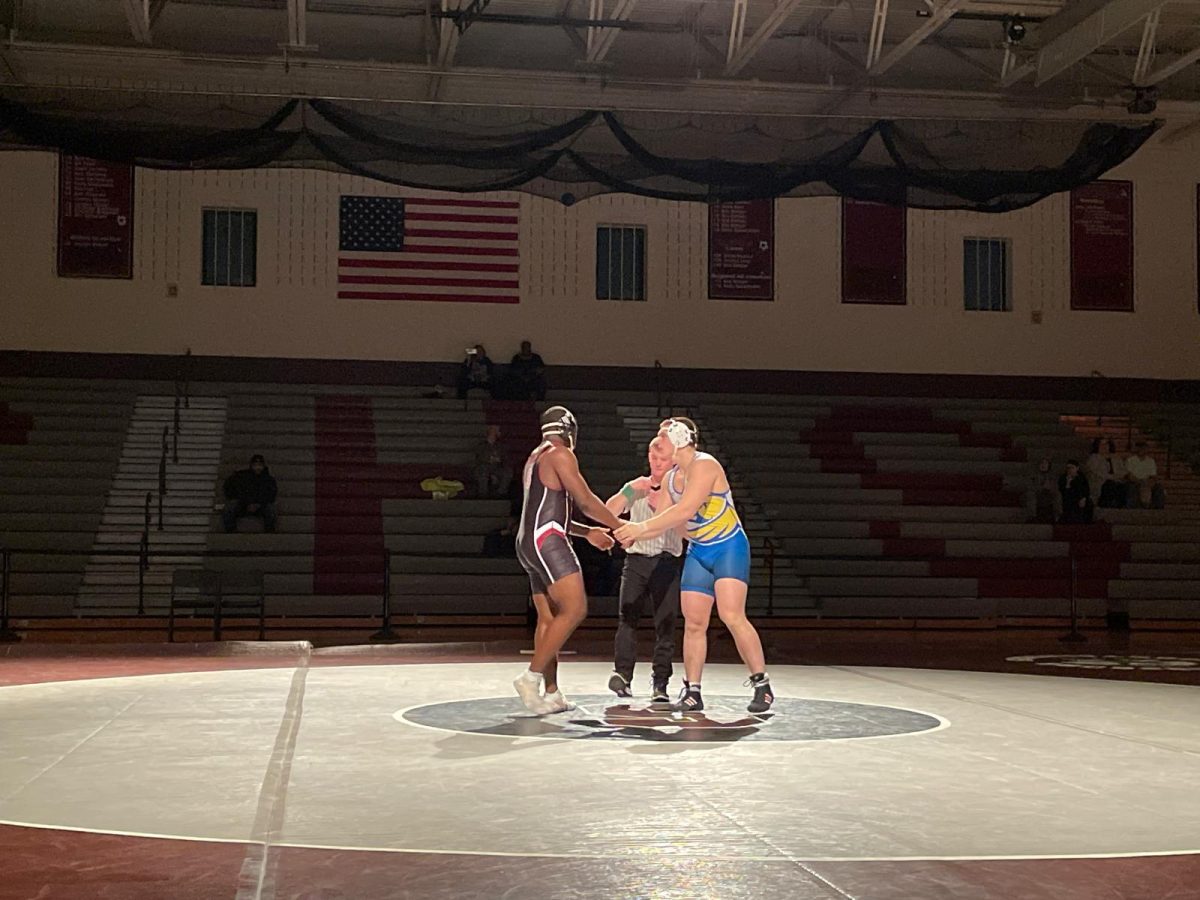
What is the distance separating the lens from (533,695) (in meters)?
7.15

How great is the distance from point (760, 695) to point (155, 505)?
11.3m

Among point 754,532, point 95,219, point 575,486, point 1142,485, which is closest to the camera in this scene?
point 575,486

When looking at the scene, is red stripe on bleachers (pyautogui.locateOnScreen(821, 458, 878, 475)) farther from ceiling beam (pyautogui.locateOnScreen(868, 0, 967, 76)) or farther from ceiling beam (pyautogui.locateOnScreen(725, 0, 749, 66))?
ceiling beam (pyautogui.locateOnScreen(725, 0, 749, 66))

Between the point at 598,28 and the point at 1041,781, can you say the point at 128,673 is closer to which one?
the point at 1041,781

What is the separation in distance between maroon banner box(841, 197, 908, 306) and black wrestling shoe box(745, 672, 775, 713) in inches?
593

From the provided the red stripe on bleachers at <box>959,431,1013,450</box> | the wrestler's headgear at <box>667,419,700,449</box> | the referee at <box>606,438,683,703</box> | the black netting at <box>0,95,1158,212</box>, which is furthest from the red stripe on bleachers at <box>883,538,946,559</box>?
Answer: the wrestler's headgear at <box>667,419,700,449</box>

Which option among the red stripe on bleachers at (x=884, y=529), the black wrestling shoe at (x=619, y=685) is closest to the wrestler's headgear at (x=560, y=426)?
the black wrestling shoe at (x=619, y=685)

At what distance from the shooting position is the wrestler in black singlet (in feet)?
23.7

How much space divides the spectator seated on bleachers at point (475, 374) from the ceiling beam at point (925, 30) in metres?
6.59

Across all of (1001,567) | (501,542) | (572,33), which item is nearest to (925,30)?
(572,33)

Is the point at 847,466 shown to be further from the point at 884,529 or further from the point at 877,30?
the point at 877,30

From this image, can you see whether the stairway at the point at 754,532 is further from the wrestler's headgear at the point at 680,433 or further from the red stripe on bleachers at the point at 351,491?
the wrestler's headgear at the point at 680,433

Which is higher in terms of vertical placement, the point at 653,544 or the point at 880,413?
the point at 880,413

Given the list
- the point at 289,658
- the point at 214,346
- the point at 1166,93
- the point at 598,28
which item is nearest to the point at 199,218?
the point at 214,346
